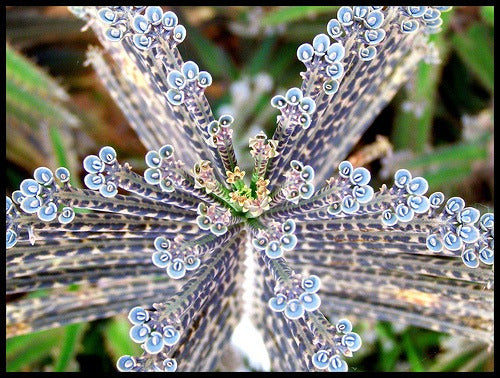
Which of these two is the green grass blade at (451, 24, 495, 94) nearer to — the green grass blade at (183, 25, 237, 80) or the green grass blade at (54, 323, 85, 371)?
the green grass blade at (183, 25, 237, 80)

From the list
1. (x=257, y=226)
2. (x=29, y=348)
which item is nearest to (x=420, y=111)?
(x=257, y=226)

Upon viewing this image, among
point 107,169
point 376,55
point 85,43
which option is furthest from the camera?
point 85,43

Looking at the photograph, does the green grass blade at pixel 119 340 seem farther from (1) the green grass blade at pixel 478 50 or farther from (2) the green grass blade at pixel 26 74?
(1) the green grass blade at pixel 478 50

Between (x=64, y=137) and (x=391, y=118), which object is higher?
(x=391, y=118)

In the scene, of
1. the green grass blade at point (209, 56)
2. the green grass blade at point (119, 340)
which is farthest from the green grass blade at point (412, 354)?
the green grass blade at point (209, 56)

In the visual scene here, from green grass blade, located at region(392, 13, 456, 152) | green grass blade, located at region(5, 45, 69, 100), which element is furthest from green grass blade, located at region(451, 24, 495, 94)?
green grass blade, located at region(5, 45, 69, 100)

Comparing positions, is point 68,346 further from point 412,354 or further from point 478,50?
point 478,50

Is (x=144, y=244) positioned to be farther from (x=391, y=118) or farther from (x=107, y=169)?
(x=391, y=118)

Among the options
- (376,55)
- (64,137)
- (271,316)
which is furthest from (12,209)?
(64,137)
